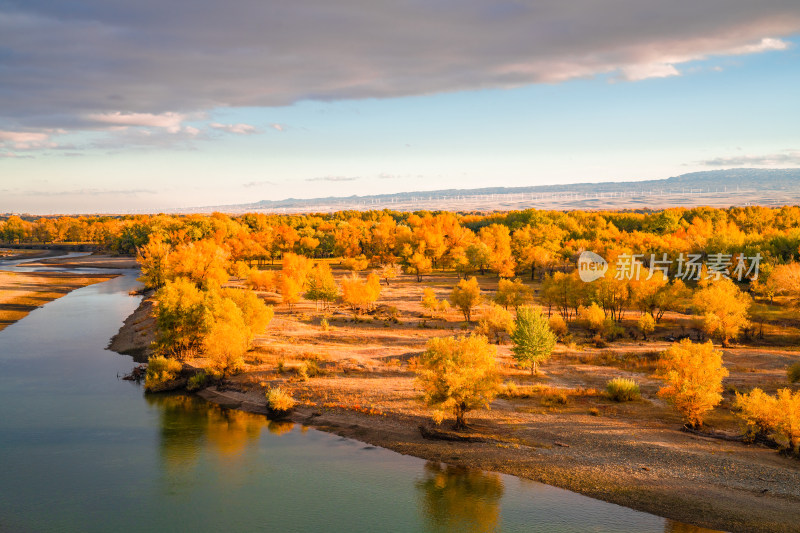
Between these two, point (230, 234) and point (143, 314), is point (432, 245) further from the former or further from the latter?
point (143, 314)

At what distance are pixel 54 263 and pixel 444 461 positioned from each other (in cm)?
15998

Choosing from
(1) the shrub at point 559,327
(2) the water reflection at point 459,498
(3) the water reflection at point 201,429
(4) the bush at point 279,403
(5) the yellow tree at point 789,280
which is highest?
(5) the yellow tree at point 789,280

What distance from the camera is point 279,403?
44219 millimetres

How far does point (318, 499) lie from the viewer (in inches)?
1233

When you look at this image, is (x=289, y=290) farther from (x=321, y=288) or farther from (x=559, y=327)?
(x=559, y=327)

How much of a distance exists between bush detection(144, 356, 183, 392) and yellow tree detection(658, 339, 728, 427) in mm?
45032

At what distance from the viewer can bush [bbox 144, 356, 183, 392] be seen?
4938cm

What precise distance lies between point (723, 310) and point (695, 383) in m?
31.6

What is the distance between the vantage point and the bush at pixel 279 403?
4428 cm

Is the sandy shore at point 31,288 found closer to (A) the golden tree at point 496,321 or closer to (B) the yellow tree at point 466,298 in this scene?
(B) the yellow tree at point 466,298

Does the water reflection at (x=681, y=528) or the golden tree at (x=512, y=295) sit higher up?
the golden tree at (x=512, y=295)

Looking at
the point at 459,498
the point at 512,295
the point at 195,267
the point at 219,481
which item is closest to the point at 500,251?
the point at 512,295

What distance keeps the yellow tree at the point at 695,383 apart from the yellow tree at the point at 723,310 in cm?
2581

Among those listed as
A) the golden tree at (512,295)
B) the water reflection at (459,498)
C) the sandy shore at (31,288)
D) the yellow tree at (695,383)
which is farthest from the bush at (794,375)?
the sandy shore at (31,288)
